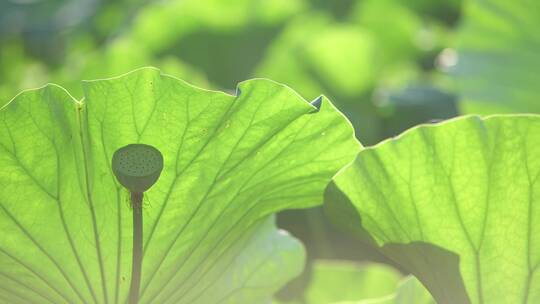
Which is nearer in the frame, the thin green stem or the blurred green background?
the thin green stem

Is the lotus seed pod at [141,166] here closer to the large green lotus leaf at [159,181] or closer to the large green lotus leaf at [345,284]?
the large green lotus leaf at [159,181]

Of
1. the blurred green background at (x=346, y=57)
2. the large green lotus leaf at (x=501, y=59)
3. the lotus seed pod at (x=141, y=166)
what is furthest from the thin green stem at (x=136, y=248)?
the large green lotus leaf at (x=501, y=59)

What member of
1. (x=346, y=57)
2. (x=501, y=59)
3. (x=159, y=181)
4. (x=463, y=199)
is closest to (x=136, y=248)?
(x=159, y=181)

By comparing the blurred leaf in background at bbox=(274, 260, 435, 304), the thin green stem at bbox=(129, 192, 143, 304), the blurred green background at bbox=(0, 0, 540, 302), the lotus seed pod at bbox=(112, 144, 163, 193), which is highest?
the blurred green background at bbox=(0, 0, 540, 302)

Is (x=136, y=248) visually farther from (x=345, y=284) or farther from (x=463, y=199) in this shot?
(x=345, y=284)

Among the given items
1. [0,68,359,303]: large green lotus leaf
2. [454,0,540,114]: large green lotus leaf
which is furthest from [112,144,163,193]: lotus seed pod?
[454,0,540,114]: large green lotus leaf

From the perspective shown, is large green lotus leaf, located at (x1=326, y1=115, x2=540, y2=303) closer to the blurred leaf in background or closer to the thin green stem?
the thin green stem

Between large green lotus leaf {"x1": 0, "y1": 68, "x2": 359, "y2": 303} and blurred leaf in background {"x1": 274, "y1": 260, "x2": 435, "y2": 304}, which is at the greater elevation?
large green lotus leaf {"x1": 0, "y1": 68, "x2": 359, "y2": 303}
